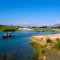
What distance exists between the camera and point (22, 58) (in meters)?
26.5

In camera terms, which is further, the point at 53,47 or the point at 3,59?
the point at 53,47

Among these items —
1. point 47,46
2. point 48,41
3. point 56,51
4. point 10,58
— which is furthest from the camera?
point 48,41

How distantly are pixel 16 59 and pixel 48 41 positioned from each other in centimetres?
1653

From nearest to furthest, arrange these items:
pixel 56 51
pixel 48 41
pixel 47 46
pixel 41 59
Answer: pixel 41 59 → pixel 56 51 → pixel 47 46 → pixel 48 41

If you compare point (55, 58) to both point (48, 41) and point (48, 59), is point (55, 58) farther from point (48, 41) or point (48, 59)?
point (48, 41)

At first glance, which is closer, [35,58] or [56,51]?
[35,58]

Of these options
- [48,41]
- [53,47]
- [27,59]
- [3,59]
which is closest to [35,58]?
[27,59]

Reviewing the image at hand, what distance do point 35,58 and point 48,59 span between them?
2.02m

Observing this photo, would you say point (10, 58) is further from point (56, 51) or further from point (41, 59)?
point (56, 51)

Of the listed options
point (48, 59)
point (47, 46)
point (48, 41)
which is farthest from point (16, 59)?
point (48, 41)

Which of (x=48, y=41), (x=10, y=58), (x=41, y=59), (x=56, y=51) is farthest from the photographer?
(x=48, y=41)

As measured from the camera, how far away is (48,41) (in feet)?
134

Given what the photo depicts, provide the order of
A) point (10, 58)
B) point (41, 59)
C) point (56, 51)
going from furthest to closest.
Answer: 1. point (56, 51)
2. point (10, 58)
3. point (41, 59)

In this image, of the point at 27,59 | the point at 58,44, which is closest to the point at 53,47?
the point at 58,44
